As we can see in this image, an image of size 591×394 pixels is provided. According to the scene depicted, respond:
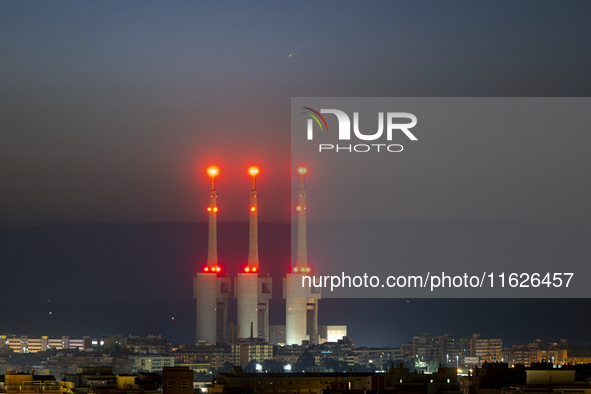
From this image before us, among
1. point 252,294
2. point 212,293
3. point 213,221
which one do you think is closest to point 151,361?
point 212,293

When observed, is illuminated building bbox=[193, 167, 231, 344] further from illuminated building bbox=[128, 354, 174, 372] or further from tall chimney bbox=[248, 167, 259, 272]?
illuminated building bbox=[128, 354, 174, 372]

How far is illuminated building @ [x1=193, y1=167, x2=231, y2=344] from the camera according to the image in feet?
124

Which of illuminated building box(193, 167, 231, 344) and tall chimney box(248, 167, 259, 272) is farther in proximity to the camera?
illuminated building box(193, 167, 231, 344)

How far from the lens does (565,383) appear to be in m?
12.2

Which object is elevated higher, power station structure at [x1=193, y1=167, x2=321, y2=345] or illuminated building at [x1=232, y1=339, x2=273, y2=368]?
power station structure at [x1=193, y1=167, x2=321, y2=345]

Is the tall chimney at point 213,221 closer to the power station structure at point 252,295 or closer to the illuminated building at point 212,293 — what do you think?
the illuminated building at point 212,293

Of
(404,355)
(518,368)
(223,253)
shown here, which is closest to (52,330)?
(223,253)

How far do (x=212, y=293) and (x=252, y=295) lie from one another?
141 cm

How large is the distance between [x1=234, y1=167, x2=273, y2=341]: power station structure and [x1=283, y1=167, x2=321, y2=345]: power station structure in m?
0.77

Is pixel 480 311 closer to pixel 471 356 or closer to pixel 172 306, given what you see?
pixel 172 306

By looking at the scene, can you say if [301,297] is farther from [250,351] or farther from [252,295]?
[250,351]

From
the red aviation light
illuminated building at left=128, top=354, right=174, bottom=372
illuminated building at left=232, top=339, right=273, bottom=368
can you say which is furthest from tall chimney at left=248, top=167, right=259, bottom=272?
illuminated building at left=128, top=354, right=174, bottom=372

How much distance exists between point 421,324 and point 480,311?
6566mm

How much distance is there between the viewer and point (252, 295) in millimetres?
37656
